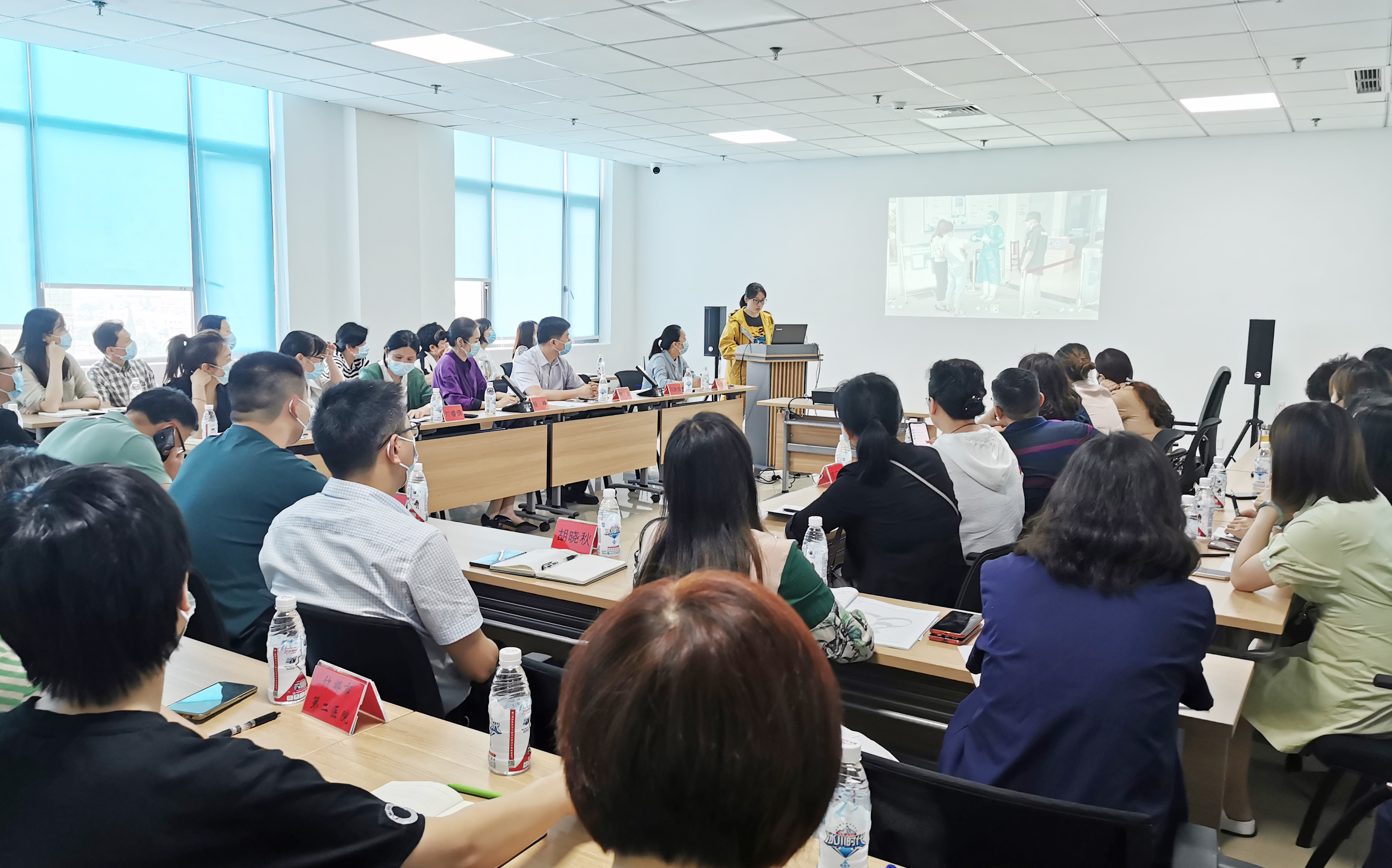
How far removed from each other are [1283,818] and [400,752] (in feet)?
8.43

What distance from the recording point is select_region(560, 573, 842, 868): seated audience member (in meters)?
0.69

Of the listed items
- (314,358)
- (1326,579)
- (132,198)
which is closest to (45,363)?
(314,358)

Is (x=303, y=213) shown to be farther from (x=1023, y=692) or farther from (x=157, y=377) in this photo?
(x=1023, y=692)

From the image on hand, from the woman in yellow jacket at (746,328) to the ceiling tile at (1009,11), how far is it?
11.3ft

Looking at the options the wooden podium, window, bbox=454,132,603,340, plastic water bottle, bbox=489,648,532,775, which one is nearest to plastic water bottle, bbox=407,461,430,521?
plastic water bottle, bbox=489,648,532,775

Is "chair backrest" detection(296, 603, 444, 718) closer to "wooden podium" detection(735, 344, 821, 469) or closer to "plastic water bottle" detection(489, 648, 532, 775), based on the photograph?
"plastic water bottle" detection(489, 648, 532, 775)

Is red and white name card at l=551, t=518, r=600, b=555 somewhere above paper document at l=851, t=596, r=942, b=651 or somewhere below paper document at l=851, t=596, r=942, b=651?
above

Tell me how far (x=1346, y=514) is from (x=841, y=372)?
834cm

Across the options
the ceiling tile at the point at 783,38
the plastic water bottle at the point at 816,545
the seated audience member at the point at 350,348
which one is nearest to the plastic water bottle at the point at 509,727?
the plastic water bottle at the point at 816,545

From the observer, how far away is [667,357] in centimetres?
782

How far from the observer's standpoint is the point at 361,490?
82.6 inches

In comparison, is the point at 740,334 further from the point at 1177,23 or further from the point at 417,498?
the point at 417,498

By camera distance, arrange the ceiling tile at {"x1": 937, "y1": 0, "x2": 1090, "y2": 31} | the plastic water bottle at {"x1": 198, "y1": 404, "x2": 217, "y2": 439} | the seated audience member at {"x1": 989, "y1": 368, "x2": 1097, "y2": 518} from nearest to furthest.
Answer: the seated audience member at {"x1": 989, "y1": 368, "x2": 1097, "y2": 518}
the plastic water bottle at {"x1": 198, "y1": 404, "x2": 217, "y2": 439}
the ceiling tile at {"x1": 937, "y1": 0, "x2": 1090, "y2": 31}

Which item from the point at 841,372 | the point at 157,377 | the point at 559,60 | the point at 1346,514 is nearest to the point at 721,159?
the point at 841,372
